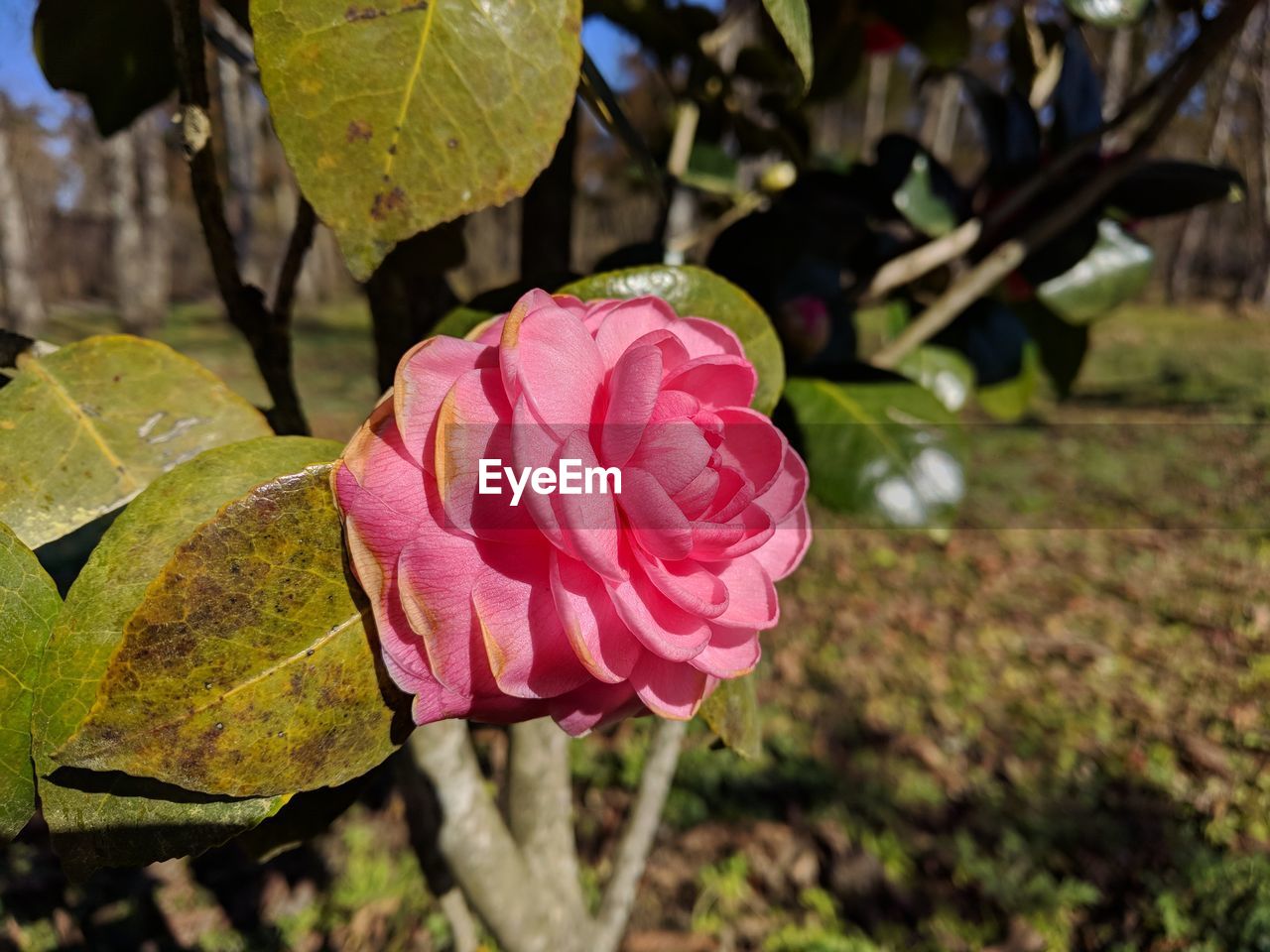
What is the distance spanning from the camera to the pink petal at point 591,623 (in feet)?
1.24

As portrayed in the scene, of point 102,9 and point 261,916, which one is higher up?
point 102,9

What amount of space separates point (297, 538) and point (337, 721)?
0.30 ft

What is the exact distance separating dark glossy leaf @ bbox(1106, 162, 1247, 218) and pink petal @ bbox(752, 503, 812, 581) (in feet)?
2.12

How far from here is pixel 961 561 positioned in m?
3.86

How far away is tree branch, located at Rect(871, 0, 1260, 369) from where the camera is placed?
0.75m

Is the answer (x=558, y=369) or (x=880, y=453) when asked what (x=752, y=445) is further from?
(x=880, y=453)

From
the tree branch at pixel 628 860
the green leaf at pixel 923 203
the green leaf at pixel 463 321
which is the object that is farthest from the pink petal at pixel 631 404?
the tree branch at pixel 628 860

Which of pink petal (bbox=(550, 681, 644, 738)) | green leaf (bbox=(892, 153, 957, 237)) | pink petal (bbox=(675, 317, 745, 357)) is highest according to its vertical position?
pink petal (bbox=(675, 317, 745, 357))

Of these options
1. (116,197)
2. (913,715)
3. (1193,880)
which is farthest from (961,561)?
(116,197)

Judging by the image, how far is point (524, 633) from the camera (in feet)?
1.29

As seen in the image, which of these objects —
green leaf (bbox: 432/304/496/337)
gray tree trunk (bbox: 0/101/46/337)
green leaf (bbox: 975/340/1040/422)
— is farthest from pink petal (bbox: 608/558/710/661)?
gray tree trunk (bbox: 0/101/46/337)

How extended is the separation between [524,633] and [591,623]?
0.11 ft

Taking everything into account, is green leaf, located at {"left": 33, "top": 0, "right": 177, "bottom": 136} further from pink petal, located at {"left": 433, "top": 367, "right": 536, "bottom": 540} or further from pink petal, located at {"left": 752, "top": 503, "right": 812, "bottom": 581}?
pink petal, located at {"left": 752, "top": 503, "right": 812, "bottom": 581}

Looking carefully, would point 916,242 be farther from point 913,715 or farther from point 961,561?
point 961,561
